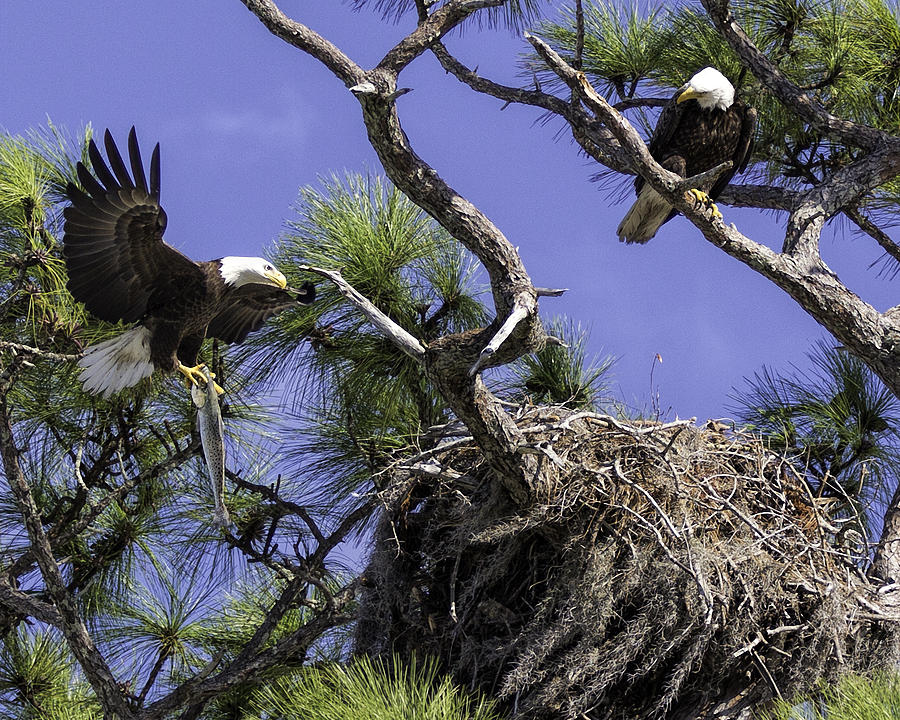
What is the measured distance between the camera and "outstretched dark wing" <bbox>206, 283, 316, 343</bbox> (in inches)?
167

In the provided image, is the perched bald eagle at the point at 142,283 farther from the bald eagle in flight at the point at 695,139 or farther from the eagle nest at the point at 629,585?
the bald eagle in flight at the point at 695,139

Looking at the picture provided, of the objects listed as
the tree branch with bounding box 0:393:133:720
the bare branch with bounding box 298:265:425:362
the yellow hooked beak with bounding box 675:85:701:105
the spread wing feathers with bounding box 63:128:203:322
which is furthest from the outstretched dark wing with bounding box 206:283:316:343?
the yellow hooked beak with bounding box 675:85:701:105

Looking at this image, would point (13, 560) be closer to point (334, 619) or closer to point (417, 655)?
point (334, 619)

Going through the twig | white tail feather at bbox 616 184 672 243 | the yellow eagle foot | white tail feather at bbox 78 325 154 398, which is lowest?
the twig

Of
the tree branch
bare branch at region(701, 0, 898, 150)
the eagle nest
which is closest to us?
the eagle nest

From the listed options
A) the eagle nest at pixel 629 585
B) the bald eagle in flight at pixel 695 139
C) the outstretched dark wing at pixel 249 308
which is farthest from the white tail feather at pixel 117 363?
the bald eagle in flight at pixel 695 139

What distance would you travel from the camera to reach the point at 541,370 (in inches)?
181

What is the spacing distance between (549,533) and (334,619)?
0.79 meters

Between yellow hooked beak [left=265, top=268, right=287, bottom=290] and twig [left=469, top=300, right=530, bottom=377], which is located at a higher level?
yellow hooked beak [left=265, top=268, right=287, bottom=290]

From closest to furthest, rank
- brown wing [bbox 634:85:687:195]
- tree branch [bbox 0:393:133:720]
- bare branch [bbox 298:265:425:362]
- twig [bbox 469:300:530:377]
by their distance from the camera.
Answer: twig [bbox 469:300:530:377] → bare branch [bbox 298:265:425:362] → tree branch [bbox 0:393:133:720] → brown wing [bbox 634:85:687:195]

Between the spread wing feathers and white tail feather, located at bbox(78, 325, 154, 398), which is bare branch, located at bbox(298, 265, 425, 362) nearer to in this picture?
the spread wing feathers

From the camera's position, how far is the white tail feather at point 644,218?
15.9 ft

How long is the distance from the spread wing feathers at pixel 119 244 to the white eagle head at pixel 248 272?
11cm

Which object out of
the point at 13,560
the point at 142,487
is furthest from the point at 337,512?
the point at 13,560
